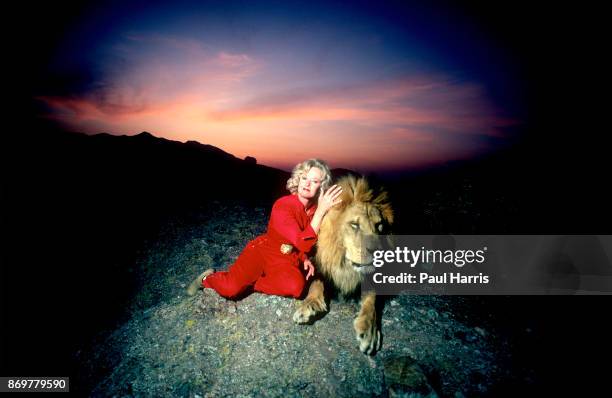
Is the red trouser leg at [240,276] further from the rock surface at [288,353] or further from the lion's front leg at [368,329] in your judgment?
the lion's front leg at [368,329]

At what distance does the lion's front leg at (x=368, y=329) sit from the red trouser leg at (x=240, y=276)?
4.29 ft

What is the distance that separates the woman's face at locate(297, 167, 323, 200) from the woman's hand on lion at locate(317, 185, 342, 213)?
12.5 inches

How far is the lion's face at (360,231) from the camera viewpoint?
8.82 feet

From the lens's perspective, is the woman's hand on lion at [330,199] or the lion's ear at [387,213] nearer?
the woman's hand on lion at [330,199]

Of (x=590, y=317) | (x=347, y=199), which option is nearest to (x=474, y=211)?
(x=590, y=317)

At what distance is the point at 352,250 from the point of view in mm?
2736

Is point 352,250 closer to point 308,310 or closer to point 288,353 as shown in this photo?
point 308,310

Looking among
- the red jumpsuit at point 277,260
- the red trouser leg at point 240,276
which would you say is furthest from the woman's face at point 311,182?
the red trouser leg at point 240,276

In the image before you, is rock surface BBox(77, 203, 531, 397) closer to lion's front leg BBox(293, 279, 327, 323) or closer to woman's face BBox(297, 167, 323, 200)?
lion's front leg BBox(293, 279, 327, 323)

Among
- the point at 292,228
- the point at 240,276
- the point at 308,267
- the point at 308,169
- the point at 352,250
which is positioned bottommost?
the point at 240,276

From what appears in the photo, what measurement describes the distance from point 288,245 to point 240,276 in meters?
0.72

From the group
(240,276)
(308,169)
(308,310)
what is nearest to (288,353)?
(308,310)

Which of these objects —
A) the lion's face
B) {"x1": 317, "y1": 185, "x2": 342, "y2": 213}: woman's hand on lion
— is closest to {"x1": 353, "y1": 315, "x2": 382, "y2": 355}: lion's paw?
the lion's face

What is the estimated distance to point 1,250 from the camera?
4.71 m
